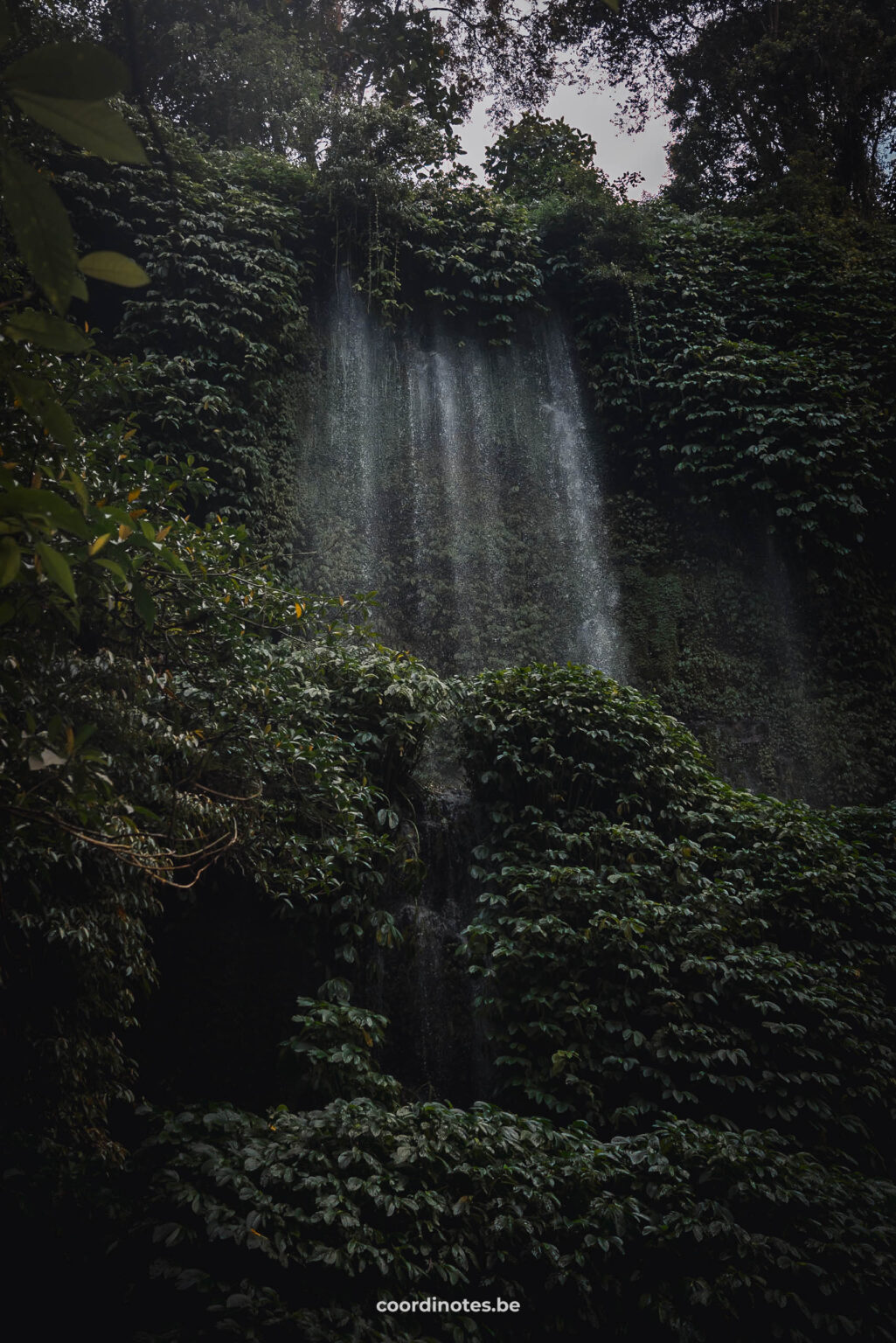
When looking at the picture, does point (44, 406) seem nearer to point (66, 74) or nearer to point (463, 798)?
point (66, 74)

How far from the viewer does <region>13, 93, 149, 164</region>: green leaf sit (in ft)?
2.22

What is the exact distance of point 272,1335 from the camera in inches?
93.5

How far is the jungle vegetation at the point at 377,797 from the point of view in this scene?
2.54 m

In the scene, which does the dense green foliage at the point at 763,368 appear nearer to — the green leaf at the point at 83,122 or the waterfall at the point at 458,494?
the waterfall at the point at 458,494

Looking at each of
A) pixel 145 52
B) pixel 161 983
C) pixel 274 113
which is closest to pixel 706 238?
pixel 274 113

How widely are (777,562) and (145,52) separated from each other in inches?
382

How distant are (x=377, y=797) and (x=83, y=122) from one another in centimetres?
461

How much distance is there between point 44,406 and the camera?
3.07 ft

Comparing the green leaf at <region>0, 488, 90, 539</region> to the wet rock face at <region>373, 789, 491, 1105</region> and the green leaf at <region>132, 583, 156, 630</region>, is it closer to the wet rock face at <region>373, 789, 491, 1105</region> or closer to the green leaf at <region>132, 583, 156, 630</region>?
the green leaf at <region>132, 583, 156, 630</region>

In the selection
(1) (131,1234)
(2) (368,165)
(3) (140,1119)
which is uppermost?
(2) (368,165)

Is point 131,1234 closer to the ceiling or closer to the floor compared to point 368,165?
closer to the floor

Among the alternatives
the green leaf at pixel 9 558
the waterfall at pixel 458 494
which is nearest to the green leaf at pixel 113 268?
the green leaf at pixel 9 558

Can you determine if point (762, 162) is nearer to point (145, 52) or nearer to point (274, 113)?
point (274, 113)

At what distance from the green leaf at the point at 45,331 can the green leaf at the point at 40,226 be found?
23 centimetres
